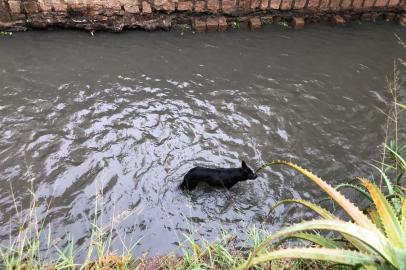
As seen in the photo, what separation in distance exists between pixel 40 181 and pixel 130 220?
1270 millimetres

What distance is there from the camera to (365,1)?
8945 millimetres

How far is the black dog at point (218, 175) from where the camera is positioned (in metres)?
4.83

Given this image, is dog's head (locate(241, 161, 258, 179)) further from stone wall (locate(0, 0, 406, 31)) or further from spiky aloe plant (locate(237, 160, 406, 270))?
stone wall (locate(0, 0, 406, 31))

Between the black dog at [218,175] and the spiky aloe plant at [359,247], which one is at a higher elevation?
the spiky aloe plant at [359,247]

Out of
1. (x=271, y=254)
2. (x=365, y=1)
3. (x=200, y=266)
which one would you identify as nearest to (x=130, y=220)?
(x=200, y=266)

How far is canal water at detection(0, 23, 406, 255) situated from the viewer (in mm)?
4703

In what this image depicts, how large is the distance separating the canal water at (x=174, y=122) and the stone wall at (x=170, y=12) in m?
A: 0.25

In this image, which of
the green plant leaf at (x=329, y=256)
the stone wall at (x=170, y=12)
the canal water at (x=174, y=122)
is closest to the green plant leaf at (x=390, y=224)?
the green plant leaf at (x=329, y=256)

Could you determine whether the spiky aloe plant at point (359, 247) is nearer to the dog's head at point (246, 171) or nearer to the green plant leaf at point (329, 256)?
the green plant leaf at point (329, 256)

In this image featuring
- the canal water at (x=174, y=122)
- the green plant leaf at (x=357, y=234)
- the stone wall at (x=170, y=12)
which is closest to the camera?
the green plant leaf at (x=357, y=234)

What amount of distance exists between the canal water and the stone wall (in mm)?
252

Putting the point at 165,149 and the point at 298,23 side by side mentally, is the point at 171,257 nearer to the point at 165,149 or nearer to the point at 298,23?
the point at 165,149

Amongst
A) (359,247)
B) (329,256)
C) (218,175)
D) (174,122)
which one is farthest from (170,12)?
(329,256)

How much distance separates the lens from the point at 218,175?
15.9ft
